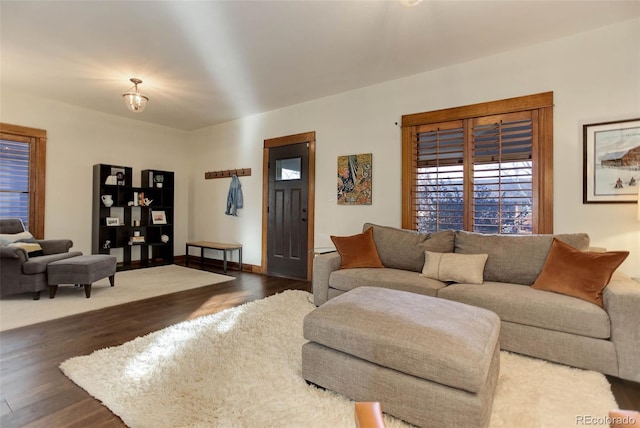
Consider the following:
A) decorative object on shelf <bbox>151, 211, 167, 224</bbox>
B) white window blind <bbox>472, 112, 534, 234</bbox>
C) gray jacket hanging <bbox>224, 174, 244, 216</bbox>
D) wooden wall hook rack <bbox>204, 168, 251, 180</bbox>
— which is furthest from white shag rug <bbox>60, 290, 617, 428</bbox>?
decorative object on shelf <bbox>151, 211, 167, 224</bbox>

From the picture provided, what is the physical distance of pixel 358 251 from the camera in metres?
3.27

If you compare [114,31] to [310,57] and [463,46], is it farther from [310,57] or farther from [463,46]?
[463,46]

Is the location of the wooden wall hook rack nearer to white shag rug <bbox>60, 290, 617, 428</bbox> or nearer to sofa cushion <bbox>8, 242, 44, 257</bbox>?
sofa cushion <bbox>8, 242, 44, 257</bbox>

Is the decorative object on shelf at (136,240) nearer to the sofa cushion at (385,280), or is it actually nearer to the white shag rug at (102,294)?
the white shag rug at (102,294)

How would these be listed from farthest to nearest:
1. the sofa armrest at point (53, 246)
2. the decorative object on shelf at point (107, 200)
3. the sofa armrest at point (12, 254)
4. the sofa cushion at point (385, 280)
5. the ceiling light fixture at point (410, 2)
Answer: the decorative object on shelf at point (107, 200) → the sofa armrest at point (53, 246) → the sofa armrest at point (12, 254) → the sofa cushion at point (385, 280) → the ceiling light fixture at point (410, 2)

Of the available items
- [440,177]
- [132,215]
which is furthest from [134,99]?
[440,177]

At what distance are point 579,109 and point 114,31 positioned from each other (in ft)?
14.2

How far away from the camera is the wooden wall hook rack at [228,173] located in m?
5.49

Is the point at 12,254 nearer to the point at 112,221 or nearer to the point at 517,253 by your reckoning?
the point at 112,221

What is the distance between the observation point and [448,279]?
8.92 feet

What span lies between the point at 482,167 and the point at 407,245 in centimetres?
118

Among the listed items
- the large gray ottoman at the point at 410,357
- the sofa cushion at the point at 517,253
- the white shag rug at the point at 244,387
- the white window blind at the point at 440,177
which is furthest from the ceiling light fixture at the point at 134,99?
the sofa cushion at the point at 517,253

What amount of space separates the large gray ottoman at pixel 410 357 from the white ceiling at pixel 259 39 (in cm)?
231

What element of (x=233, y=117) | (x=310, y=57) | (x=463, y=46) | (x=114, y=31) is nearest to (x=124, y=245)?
(x=233, y=117)
